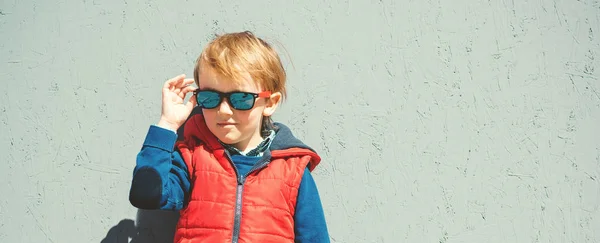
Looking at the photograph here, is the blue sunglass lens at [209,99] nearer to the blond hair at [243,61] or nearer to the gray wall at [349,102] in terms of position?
the blond hair at [243,61]

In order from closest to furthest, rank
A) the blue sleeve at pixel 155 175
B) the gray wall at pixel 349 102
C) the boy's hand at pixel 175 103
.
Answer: the blue sleeve at pixel 155 175 → the boy's hand at pixel 175 103 → the gray wall at pixel 349 102

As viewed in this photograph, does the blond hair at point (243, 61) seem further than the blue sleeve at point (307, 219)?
No

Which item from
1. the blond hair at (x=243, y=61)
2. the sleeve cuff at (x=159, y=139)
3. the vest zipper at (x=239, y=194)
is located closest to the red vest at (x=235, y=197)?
the vest zipper at (x=239, y=194)

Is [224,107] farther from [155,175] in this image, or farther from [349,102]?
[349,102]

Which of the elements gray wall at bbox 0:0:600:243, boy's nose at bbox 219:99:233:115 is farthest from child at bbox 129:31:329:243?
gray wall at bbox 0:0:600:243

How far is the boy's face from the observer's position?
7.02 feet

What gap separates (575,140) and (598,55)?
38 centimetres

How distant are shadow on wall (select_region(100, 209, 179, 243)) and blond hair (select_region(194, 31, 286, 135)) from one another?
0.65 metres

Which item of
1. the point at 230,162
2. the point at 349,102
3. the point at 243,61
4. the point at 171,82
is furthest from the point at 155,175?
the point at 349,102

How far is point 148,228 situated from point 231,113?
2.47ft

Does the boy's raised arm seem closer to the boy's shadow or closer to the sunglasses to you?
the sunglasses

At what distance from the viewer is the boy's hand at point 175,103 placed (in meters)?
2.23

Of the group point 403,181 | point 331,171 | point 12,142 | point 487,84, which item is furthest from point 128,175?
point 487,84

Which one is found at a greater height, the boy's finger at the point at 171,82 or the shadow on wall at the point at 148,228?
the boy's finger at the point at 171,82
